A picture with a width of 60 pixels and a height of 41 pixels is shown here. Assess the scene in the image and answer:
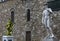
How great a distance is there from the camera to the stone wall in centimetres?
1235

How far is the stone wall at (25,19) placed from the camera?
12.4 metres

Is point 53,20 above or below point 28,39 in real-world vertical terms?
above

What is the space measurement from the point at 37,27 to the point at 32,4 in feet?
4.60

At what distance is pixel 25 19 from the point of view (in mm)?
13469

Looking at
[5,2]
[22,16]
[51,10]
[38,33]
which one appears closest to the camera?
[51,10]

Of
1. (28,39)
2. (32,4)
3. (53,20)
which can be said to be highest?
(32,4)

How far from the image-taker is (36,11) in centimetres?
1286

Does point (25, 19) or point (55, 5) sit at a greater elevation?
point (55, 5)

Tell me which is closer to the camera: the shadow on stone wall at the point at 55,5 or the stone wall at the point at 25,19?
the shadow on stone wall at the point at 55,5

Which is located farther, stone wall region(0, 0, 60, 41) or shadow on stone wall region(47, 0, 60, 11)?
stone wall region(0, 0, 60, 41)

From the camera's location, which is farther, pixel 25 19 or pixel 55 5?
pixel 25 19

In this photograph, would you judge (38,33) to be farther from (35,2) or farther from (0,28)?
(0,28)

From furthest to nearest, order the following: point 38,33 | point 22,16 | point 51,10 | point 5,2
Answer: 1. point 5,2
2. point 22,16
3. point 38,33
4. point 51,10

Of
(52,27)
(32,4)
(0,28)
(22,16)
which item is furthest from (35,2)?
(0,28)
